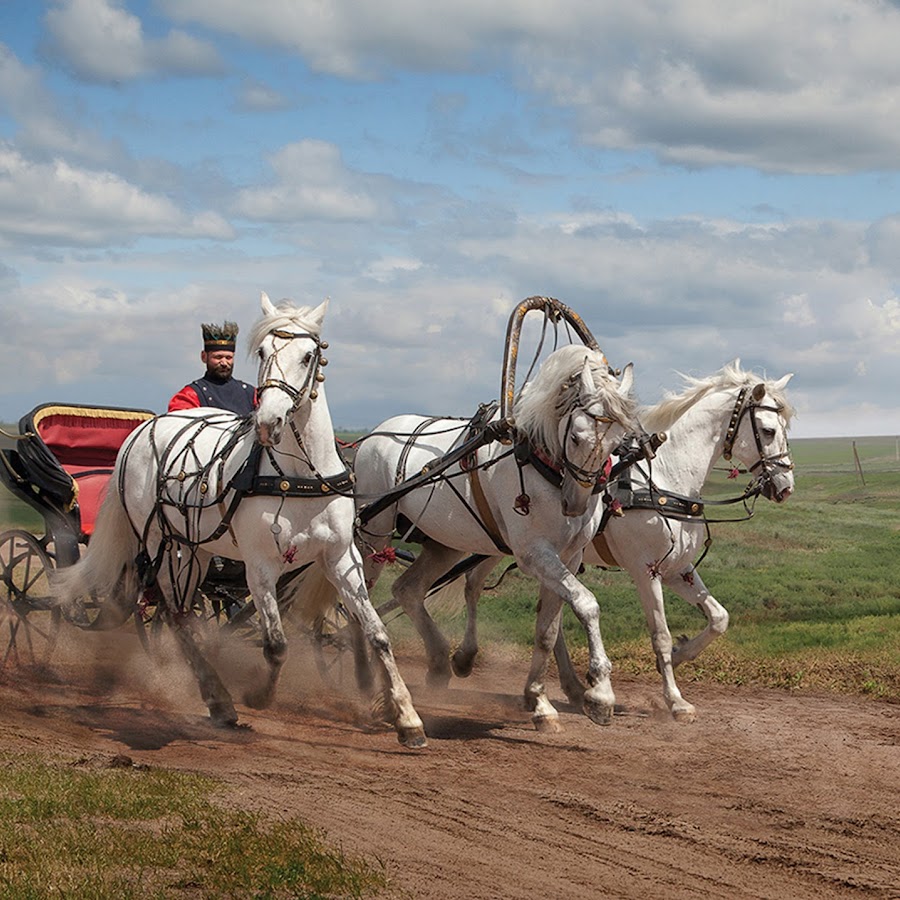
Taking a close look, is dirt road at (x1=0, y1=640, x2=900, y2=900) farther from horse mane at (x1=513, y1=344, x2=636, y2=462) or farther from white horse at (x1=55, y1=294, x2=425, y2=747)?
horse mane at (x1=513, y1=344, x2=636, y2=462)

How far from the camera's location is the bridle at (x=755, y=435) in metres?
9.92

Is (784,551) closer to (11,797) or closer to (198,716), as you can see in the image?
(198,716)

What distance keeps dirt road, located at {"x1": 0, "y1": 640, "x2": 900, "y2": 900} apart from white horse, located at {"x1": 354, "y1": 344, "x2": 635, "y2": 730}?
0.67 m

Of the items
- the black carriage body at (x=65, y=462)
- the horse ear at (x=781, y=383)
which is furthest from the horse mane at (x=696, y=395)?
the black carriage body at (x=65, y=462)

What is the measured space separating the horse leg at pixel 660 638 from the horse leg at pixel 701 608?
41 cm

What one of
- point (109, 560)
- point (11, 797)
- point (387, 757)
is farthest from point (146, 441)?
point (11, 797)

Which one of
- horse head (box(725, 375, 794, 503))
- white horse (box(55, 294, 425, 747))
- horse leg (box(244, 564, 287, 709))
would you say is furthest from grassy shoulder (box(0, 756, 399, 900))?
horse head (box(725, 375, 794, 503))

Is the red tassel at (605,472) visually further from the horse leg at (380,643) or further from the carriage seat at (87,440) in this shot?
the carriage seat at (87,440)

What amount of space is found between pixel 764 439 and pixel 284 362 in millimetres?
4150

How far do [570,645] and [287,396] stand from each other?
6.98 m

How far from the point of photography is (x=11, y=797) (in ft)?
21.2

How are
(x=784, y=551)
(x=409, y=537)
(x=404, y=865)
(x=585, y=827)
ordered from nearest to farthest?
(x=404, y=865) → (x=585, y=827) → (x=409, y=537) → (x=784, y=551)

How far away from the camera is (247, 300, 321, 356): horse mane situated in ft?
26.9

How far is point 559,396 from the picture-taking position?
8.55 metres
